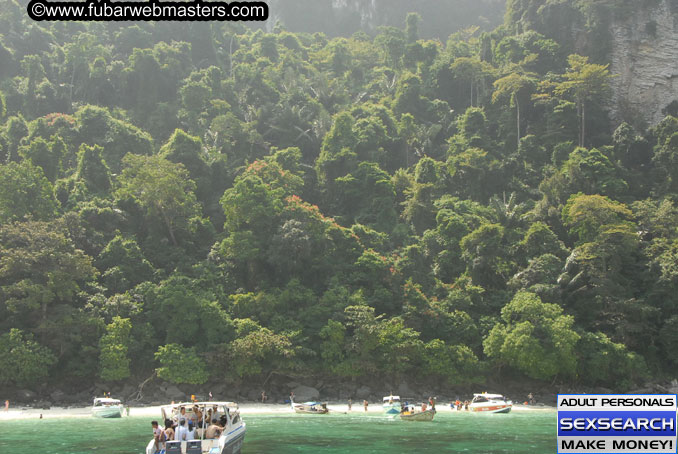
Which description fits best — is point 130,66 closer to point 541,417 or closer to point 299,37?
point 299,37


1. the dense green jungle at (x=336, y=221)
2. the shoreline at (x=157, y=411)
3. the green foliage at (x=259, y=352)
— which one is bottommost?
the shoreline at (x=157, y=411)

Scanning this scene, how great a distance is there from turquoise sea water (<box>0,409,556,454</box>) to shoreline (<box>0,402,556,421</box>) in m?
1.01

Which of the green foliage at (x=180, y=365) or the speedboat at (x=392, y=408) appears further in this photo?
the green foliage at (x=180, y=365)

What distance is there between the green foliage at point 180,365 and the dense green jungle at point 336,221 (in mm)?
129

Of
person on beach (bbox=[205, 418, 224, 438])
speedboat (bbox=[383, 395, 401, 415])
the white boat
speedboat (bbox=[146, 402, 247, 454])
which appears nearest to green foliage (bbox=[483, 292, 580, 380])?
speedboat (bbox=[383, 395, 401, 415])

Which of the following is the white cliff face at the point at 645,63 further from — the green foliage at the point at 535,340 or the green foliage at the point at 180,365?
the green foliage at the point at 180,365

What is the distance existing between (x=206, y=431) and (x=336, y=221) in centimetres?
3682

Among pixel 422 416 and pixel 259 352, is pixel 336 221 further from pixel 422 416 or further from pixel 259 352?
pixel 422 416

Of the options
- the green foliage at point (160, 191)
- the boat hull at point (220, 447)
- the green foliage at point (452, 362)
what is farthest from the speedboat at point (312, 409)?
the green foliage at point (160, 191)

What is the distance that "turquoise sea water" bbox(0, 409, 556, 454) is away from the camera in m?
23.5

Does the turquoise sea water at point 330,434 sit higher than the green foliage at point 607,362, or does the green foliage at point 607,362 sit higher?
the green foliage at point 607,362

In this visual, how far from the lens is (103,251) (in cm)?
4503

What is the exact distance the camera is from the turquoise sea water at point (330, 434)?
77.2ft

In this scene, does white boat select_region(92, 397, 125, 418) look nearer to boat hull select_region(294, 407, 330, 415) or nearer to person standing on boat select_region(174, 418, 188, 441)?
boat hull select_region(294, 407, 330, 415)
